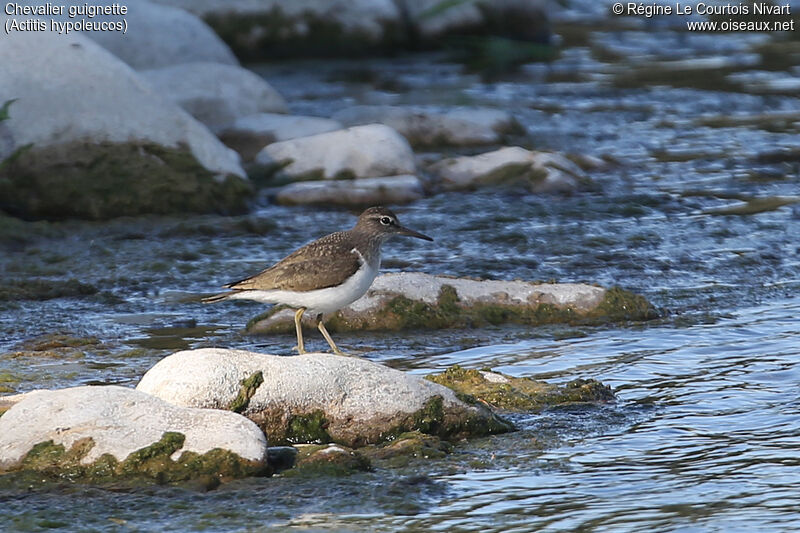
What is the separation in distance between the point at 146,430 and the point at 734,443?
8.94 ft

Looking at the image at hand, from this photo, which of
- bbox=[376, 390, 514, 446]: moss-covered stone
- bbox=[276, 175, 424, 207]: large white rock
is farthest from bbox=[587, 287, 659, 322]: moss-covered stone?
bbox=[276, 175, 424, 207]: large white rock

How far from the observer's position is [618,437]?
20.3 ft

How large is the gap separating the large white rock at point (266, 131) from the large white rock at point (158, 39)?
2163 millimetres

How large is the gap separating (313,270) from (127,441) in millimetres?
2017

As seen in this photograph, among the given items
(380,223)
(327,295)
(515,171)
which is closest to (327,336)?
(327,295)

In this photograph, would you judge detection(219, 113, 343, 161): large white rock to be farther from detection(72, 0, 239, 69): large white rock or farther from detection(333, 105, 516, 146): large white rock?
detection(72, 0, 239, 69): large white rock

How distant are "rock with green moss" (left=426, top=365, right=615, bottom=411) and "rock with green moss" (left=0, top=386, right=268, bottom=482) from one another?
136 centimetres

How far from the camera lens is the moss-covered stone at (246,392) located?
5910mm

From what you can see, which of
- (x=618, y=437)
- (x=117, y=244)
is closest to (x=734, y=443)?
(x=618, y=437)

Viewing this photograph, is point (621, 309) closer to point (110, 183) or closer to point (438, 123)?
point (110, 183)

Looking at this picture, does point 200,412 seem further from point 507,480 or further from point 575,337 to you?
point 575,337

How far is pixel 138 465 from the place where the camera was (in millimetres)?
5496

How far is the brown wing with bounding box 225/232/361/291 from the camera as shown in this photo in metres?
7.23

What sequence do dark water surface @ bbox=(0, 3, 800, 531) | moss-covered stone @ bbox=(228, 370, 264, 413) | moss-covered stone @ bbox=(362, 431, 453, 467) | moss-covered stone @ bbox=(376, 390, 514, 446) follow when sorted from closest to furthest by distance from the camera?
dark water surface @ bbox=(0, 3, 800, 531), moss-covered stone @ bbox=(362, 431, 453, 467), moss-covered stone @ bbox=(228, 370, 264, 413), moss-covered stone @ bbox=(376, 390, 514, 446)
